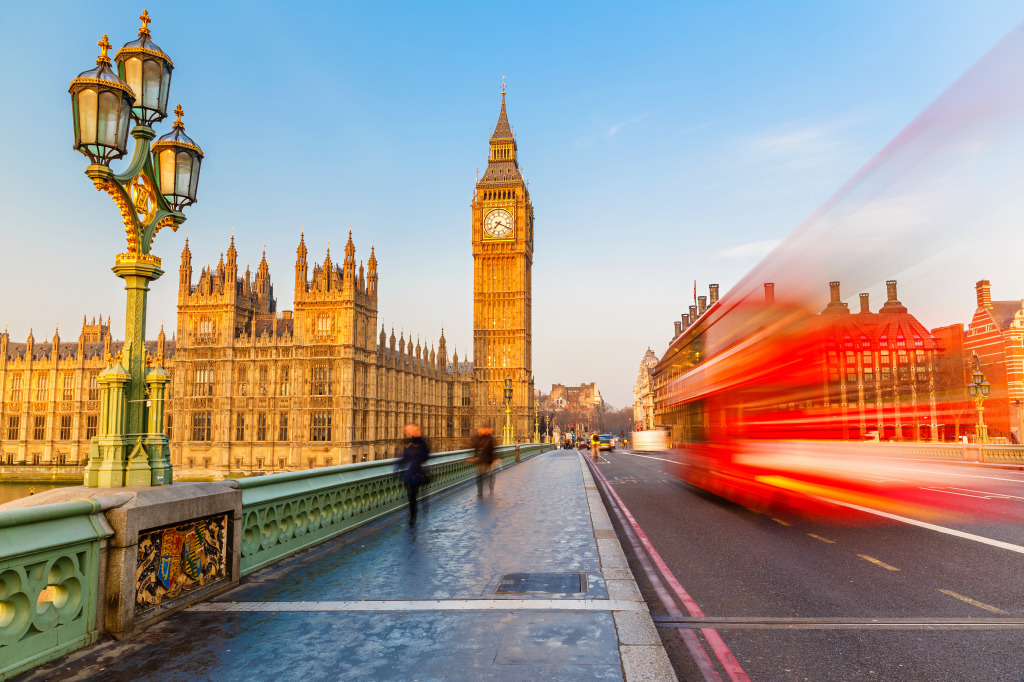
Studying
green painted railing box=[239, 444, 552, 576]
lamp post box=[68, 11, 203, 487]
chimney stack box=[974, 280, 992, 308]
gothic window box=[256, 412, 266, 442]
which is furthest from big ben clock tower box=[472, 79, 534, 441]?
lamp post box=[68, 11, 203, 487]

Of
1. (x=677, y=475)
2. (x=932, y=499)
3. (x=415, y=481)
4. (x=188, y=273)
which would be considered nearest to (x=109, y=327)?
(x=188, y=273)

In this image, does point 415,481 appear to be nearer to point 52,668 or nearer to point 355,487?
point 355,487

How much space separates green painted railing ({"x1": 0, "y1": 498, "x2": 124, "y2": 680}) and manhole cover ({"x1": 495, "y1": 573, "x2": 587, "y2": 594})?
12.6 feet

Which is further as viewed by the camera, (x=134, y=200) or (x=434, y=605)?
(x=134, y=200)

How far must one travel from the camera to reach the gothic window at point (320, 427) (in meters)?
60.5

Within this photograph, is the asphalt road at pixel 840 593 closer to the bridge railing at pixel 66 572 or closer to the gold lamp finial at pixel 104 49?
the bridge railing at pixel 66 572

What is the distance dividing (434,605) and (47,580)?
333 centimetres

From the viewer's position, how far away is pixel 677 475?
27609 millimetres

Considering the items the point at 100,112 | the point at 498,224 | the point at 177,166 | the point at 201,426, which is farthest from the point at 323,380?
the point at 100,112

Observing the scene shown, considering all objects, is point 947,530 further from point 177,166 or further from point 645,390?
point 645,390

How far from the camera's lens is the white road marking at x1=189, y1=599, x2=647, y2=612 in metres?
6.23

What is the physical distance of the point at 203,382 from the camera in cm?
6297

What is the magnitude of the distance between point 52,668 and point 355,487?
7.21m

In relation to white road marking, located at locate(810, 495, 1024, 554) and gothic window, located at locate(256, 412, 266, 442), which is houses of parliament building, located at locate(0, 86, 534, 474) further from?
white road marking, located at locate(810, 495, 1024, 554)
